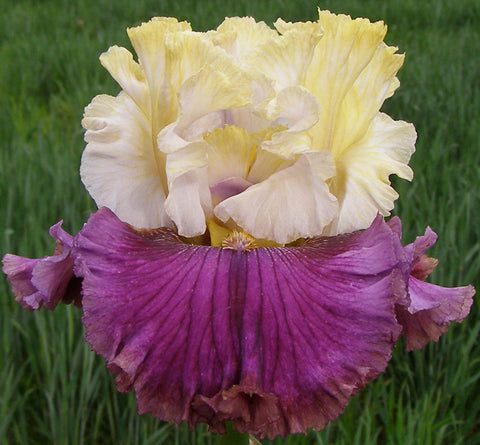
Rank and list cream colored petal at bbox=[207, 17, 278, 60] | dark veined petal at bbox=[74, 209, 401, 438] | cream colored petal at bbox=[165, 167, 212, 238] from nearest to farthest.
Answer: dark veined petal at bbox=[74, 209, 401, 438]
cream colored petal at bbox=[165, 167, 212, 238]
cream colored petal at bbox=[207, 17, 278, 60]

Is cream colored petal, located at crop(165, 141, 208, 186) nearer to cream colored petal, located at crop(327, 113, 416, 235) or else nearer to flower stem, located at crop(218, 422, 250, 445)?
cream colored petal, located at crop(327, 113, 416, 235)

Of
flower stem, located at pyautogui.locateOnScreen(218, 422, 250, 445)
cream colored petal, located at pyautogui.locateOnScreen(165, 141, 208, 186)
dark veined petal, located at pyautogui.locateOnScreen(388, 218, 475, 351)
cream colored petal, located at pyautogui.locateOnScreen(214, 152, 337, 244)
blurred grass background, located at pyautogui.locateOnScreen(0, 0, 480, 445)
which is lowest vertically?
blurred grass background, located at pyautogui.locateOnScreen(0, 0, 480, 445)

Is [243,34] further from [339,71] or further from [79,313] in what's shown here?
[79,313]

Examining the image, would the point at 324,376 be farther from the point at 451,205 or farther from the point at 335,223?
the point at 451,205

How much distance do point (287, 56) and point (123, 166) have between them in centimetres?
24

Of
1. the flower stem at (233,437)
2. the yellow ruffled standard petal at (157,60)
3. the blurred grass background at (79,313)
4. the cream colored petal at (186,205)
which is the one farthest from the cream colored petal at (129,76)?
the blurred grass background at (79,313)

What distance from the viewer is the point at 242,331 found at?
62 cm

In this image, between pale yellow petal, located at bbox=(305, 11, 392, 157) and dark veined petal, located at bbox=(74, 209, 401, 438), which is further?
pale yellow petal, located at bbox=(305, 11, 392, 157)

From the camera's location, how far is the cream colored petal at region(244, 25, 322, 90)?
739mm

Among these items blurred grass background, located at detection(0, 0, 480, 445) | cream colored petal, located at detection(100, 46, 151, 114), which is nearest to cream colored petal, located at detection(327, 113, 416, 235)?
cream colored petal, located at detection(100, 46, 151, 114)

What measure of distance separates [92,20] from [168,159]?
14.8 ft

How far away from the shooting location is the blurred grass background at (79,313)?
4.37 feet

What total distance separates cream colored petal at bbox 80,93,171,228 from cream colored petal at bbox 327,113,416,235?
223 millimetres

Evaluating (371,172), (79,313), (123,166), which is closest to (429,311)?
(371,172)
